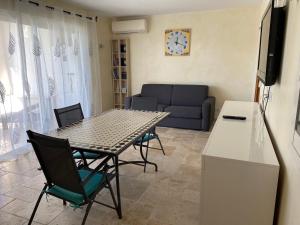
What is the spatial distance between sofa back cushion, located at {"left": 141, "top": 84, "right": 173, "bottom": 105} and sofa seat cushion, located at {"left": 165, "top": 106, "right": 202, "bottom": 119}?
19.8 inches

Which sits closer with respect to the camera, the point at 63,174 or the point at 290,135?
the point at 290,135

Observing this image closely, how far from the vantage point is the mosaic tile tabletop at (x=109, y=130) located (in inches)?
72.3

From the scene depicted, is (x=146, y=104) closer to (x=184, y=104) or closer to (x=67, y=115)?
(x=67, y=115)

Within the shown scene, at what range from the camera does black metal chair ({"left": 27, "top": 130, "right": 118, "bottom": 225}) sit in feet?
5.09

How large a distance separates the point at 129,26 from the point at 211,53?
1980mm

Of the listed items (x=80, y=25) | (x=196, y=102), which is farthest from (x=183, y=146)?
(x=80, y=25)

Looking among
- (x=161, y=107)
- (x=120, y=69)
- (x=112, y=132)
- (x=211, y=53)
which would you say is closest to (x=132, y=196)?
(x=112, y=132)

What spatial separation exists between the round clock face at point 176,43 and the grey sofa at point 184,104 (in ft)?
2.56

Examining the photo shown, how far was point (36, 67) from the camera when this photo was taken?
11.3 ft

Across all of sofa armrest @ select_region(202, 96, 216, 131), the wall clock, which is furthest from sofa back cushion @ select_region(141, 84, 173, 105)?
sofa armrest @ select_region(202, 96, 216, 131)

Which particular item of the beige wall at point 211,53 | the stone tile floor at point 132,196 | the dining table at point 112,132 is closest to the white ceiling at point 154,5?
the beige wall at point 211,53

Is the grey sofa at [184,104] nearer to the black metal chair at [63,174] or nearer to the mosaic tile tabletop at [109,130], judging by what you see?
the mosaic tile tabletop at [109,130]

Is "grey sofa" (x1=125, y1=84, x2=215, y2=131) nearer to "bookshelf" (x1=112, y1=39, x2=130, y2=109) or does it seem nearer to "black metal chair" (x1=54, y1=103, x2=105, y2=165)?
"bookshelf" (x1=112, y1=39, x2=130, y2=109)

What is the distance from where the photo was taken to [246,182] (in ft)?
4.59
